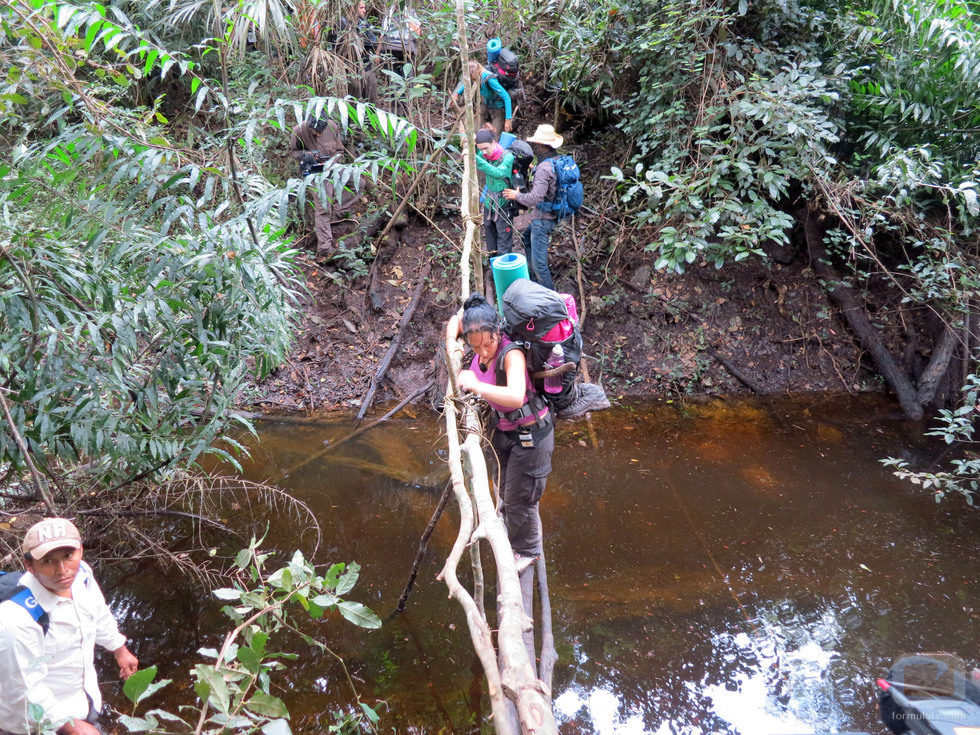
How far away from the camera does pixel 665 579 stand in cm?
457

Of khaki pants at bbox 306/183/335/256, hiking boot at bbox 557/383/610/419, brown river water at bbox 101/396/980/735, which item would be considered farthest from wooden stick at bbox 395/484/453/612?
khaki pants at bbox 306/183/335/256

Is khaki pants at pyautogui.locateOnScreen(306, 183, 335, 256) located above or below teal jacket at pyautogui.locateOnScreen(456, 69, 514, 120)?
below

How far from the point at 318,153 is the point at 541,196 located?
3.18 m

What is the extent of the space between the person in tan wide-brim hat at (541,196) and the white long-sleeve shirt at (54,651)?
4.74 meters

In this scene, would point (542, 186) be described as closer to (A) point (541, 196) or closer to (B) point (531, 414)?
(A) point (541, 196)

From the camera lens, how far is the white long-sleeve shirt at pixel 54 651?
239 centimetres

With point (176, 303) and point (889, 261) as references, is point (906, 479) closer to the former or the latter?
point (889, 261)

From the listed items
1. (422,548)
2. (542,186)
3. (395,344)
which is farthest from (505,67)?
(422,548)

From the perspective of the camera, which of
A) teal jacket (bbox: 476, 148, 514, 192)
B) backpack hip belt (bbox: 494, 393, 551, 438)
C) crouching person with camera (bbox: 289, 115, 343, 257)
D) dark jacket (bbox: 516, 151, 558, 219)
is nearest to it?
backpack hip belt (bbox: 494, 393, 551, 438)

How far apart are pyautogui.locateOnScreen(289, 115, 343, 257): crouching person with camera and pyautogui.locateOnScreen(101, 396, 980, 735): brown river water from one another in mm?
2736

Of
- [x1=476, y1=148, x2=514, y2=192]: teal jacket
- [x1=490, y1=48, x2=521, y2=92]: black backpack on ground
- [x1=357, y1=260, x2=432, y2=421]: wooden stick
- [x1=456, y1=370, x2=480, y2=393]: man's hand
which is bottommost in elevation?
[x1=357, y1=260, x2=432, y2=421]: wooden stick

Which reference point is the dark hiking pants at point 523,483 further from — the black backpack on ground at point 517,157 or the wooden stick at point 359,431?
the black backpack on ground at point 517,157

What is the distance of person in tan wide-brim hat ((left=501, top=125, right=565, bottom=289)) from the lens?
6.01m

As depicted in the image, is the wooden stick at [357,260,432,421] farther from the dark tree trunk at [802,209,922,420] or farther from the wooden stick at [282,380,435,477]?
the dark tree trunk at [802,209,922,420]
